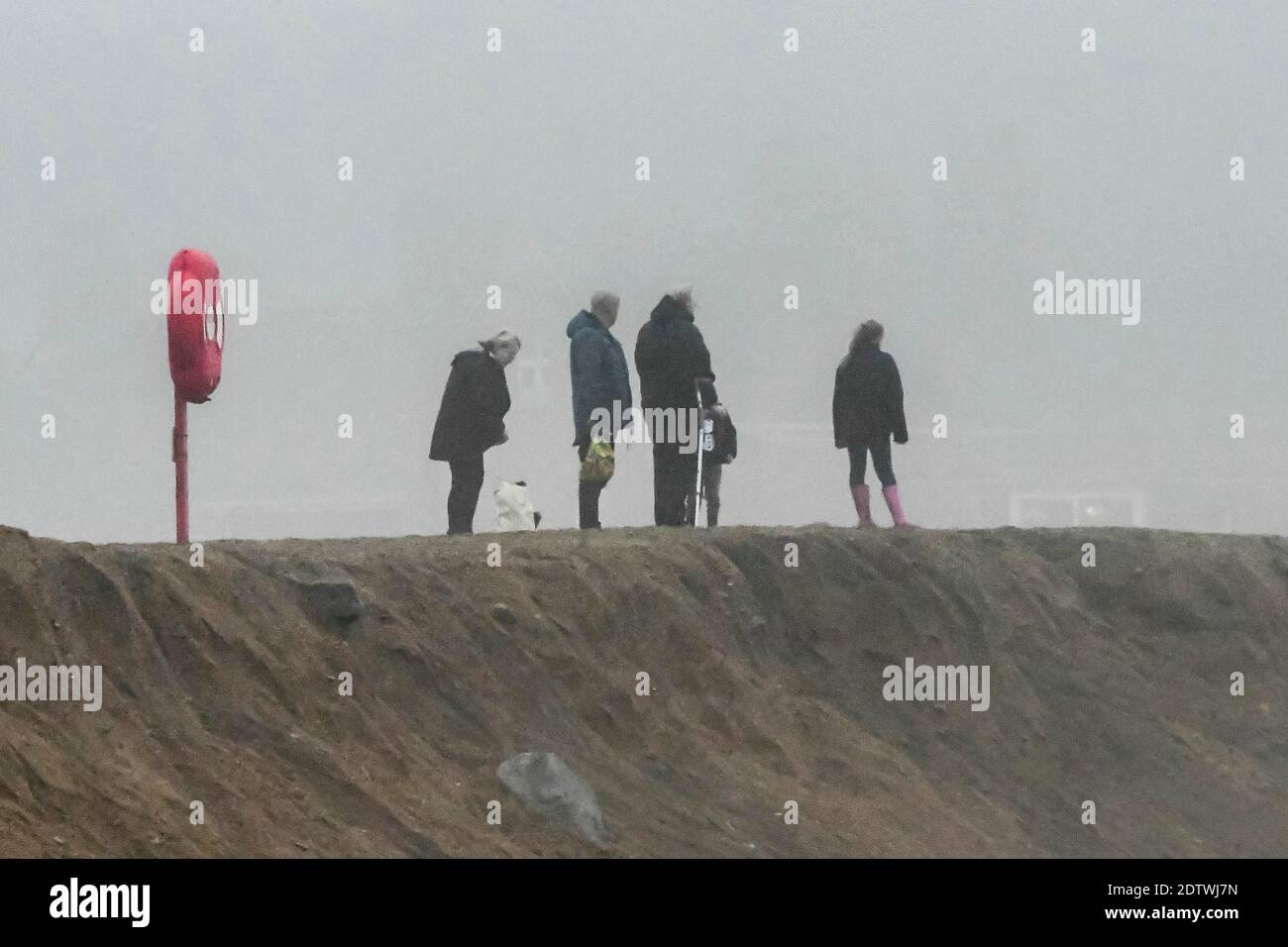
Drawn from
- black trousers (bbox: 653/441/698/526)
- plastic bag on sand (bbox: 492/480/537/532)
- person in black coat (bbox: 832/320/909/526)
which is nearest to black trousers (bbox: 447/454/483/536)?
plastic bag on sand (bbox: 492/480/537/532)

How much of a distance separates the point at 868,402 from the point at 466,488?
4.02m

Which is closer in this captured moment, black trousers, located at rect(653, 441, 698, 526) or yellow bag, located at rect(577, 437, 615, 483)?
yellow bag, located at rect(577, 437, 615, 483)

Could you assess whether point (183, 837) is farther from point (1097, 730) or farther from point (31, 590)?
point (1097, 730)

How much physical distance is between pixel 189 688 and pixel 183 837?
6.44 feet

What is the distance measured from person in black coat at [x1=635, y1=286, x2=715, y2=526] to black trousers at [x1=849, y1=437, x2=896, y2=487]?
1.68 meters

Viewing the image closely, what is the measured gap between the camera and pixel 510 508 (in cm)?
2064

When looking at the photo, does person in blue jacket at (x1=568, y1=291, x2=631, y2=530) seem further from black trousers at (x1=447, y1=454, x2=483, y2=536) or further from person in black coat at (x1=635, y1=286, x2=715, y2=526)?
black trousers at (x1=447, y1=454, x2=483, y2=536)

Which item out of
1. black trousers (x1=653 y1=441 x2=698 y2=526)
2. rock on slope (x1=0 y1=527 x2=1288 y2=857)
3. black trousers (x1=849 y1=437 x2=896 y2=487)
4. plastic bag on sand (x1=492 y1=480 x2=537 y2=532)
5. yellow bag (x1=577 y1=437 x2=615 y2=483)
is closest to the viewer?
rock on slope (x1=0 y1=527 x2=1288 y2=857)

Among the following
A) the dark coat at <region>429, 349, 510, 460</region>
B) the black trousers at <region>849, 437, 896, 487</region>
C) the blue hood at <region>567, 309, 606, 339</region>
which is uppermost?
the blue hood at <region>567, 309, 606, 339</region>

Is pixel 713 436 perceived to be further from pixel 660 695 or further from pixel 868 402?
pixel 660 695

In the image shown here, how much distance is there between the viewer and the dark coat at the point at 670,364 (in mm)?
20406

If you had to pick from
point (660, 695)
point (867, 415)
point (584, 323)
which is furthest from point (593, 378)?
point (660, 695)

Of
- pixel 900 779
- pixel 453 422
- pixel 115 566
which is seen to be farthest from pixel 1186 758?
pixel 115 566

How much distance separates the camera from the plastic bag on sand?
67.5ft
